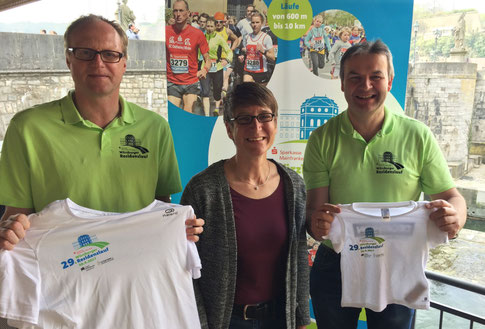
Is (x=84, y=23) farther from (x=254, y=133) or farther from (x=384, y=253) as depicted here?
(x=384, y=253)

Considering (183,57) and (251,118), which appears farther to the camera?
(183,57)

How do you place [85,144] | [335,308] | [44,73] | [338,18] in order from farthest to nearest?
[44,73], [338,18], [335,308], [85,144]

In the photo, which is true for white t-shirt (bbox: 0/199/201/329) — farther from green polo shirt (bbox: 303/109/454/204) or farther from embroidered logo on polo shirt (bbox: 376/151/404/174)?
embroidered logo on polo shirt (bbox: 376/151/404/174)

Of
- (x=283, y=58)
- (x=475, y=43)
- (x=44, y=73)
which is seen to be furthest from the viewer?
(x=475, y=43)

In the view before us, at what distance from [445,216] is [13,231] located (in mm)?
1713

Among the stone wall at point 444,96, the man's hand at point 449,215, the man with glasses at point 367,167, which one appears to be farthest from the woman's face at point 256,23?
the stone wall at point 444,96

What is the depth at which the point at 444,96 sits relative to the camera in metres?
10.9

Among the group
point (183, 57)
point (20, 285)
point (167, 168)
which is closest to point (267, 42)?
point (183, 57)

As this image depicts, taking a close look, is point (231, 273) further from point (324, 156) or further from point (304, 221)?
point (324, 156)

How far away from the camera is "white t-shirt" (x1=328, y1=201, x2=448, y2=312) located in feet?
5.15

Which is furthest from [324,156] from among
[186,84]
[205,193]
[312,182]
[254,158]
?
[186,84]

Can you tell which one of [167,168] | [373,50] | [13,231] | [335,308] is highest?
[373,50]

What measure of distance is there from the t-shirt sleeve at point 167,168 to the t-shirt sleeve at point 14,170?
1.82 ft

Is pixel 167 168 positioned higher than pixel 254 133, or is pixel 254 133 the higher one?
pixel 254 133
